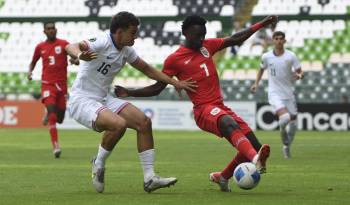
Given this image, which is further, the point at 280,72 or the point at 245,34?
the point at 280,72

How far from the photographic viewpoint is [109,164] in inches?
628

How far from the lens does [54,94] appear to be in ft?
62.8

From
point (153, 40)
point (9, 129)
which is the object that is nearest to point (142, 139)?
point (9, 129)

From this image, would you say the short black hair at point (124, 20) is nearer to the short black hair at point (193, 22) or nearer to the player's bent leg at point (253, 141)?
the short black hair at point (193, 22)

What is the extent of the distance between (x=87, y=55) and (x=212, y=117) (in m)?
1.71

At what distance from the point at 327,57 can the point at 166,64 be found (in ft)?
86.8

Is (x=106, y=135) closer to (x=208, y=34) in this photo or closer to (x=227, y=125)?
(x=227, y=125)

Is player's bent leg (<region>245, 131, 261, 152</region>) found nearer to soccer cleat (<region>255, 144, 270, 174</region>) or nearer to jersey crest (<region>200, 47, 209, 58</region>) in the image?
soccer cleat (<region>255, 144, 270, 174</region>)

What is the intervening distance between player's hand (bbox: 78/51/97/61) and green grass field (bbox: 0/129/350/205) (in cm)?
153

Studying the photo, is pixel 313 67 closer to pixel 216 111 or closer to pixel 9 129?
pixel 9 129

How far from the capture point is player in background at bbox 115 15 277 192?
10.4 m

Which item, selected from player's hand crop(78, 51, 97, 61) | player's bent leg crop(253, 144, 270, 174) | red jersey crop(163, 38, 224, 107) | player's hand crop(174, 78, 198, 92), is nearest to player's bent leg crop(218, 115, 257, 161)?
player's bent leg crop(253, 144, 270, 174)

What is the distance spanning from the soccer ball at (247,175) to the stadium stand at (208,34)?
25.3 metres

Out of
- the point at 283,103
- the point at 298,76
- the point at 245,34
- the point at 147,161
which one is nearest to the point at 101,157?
the point at 147,161
